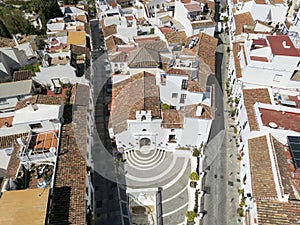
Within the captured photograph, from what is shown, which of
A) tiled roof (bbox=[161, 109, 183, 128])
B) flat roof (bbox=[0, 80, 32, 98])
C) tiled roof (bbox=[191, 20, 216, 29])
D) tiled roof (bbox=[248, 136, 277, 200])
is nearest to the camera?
tiled roof (bbox=[248, 136, 277, 200])

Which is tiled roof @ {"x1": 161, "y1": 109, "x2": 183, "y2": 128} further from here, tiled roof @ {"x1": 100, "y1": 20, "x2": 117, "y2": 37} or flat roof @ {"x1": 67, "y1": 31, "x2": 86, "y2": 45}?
tiled roof @ {"x1": 100, "y1": 20, "x2": 117, "y2": 37}

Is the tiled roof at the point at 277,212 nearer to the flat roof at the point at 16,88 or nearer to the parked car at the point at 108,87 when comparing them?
the parked car at the point at 108,87

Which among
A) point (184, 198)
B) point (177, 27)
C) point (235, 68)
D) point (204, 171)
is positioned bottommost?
point (184, 198)

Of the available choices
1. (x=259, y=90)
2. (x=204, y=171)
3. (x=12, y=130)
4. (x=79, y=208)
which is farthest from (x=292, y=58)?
(x=12, y=130)

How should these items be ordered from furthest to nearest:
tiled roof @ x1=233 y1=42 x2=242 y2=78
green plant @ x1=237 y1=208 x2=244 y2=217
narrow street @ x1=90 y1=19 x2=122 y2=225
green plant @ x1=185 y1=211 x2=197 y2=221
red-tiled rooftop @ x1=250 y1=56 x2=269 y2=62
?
tiled roof @ x1=233 y1=42 x2=242 y2=78 < red-tiled rooftop @ x1=250 y1=56 x2=269 y2=62 < narrow street @ x1=90 y1=19 x2=122 y2=225 < green plant @ x1=237 y1=208 x2=244 y2=217 < green plant @ x1=185 y1=211 x2=197 y2=221

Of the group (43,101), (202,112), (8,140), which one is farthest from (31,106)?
(202,112)

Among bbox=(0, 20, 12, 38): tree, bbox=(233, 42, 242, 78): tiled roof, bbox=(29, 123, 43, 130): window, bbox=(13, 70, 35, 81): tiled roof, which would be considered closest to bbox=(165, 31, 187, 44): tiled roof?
bbox=(233, 42, 242, 78): tiled roof

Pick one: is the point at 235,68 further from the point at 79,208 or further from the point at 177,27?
the point at 79,208
